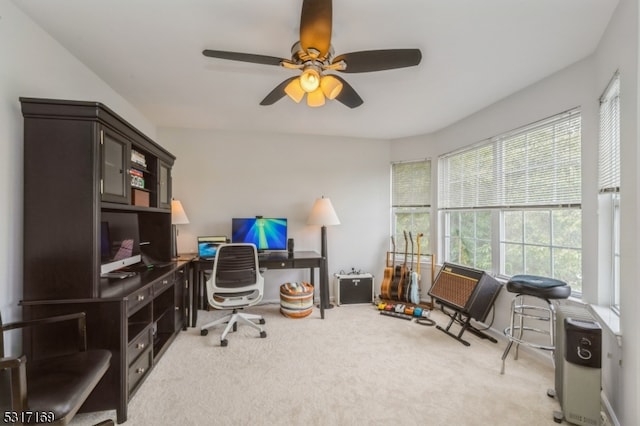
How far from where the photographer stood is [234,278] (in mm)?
2893

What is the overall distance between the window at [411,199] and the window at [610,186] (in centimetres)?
208

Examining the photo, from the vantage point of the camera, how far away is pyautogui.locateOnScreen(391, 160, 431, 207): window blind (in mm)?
4078

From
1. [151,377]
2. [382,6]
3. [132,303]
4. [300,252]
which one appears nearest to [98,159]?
[132,303]

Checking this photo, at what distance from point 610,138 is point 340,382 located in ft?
8.13

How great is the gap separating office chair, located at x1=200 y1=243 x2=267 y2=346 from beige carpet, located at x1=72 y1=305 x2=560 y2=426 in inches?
12.2

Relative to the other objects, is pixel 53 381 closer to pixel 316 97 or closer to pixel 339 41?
pixel 316 97

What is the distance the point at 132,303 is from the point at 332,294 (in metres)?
2.76

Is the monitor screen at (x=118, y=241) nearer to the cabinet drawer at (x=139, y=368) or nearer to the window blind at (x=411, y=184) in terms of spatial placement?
the cabinet drawer at (x=139, y=368)

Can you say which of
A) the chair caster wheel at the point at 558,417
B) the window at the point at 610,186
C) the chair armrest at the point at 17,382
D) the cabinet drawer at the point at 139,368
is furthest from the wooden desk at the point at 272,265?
the window at the point at 610,186

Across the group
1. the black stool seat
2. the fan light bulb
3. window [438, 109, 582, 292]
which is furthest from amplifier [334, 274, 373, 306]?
the fan light bulb

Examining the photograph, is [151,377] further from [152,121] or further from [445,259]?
[445,259]

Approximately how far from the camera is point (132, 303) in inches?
73.5

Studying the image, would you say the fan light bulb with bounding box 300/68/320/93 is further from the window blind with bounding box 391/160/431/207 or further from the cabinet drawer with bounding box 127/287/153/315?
the window blind with bounding box 391/160/431/207

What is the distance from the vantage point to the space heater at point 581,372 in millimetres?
1615
